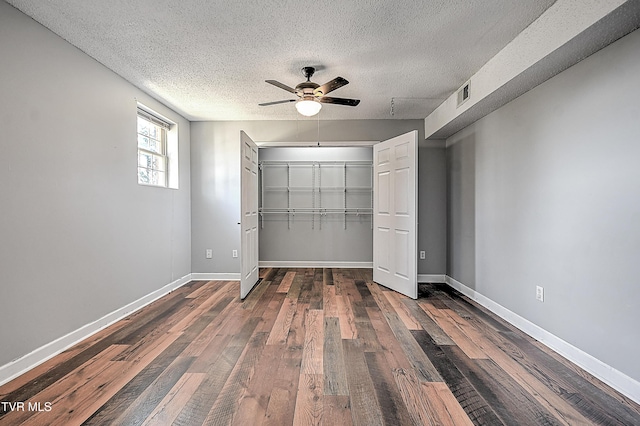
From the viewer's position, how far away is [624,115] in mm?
1995

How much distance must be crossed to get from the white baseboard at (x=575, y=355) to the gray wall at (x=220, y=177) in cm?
282

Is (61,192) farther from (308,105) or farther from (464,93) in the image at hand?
(464,93)

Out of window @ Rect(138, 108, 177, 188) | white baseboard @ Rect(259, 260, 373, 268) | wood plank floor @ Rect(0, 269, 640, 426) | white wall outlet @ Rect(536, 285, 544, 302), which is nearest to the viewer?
wood plank floor @ Rect(0, 269, 640, 426)

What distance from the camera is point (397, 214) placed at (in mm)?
4379

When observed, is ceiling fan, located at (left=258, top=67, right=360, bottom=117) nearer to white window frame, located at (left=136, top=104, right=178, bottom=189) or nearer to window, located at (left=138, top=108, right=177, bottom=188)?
window, located at (left=138, top=108, right=177, bottom=188)

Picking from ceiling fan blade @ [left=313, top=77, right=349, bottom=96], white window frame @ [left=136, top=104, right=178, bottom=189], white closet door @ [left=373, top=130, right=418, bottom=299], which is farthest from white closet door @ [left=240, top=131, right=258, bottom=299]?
white closet door @ [left=373, top=130, right=418, bottom=299]

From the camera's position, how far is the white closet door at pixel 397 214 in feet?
13.3

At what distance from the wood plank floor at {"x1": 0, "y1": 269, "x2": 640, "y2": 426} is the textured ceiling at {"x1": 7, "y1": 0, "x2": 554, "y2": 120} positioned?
245cm

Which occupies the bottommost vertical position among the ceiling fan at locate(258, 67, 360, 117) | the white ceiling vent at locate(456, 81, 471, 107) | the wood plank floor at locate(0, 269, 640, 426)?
the wood plank floor at locate(0, 269, 640, 426)

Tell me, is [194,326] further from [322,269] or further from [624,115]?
[624,115]

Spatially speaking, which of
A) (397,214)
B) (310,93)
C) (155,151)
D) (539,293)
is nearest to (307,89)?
(310,93)

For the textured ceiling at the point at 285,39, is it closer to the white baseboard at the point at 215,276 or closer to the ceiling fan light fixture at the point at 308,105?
the ceiling fan light fixture at the point at 308,105

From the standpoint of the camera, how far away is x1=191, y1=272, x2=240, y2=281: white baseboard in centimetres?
502

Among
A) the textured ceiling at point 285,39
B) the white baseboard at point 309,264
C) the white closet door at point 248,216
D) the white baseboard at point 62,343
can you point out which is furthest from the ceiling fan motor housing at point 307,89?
the white baseboard at point 309,264
